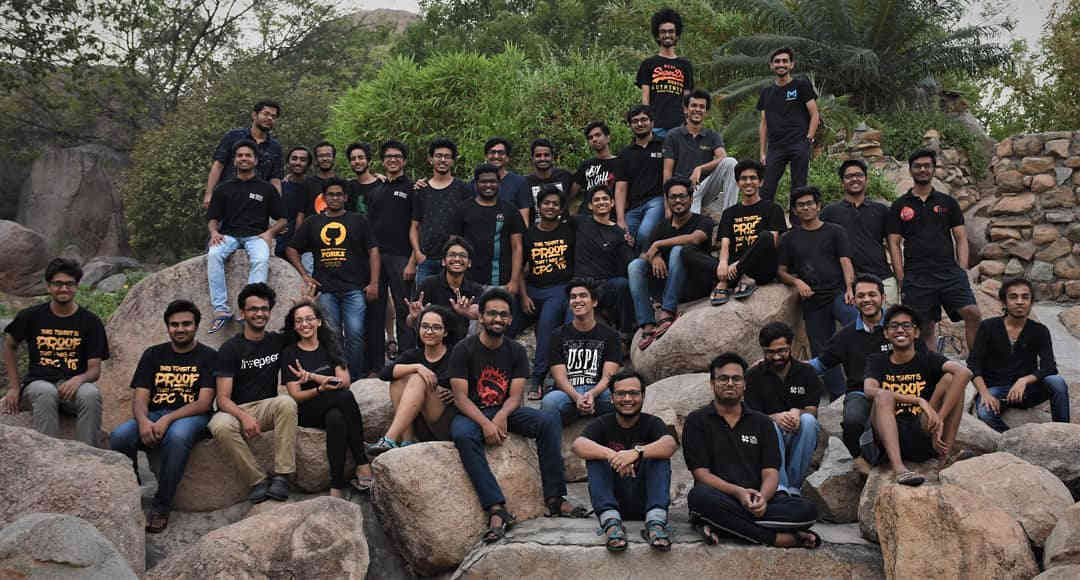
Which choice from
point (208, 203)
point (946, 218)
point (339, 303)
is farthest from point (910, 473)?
point (208, 203)

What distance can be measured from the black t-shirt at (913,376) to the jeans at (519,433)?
226cm

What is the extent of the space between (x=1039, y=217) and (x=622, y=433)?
875 centimetres

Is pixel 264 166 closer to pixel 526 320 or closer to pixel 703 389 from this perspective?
pixel 526 320

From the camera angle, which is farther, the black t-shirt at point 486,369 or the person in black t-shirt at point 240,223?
the person in black t-shirt at point 240,223

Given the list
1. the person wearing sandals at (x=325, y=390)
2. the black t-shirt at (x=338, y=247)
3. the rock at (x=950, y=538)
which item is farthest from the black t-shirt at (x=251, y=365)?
the rock at (x=950, y=538)

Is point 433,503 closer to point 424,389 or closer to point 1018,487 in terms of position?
point 424,389

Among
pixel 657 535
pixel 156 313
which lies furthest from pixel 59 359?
pixel 657 535

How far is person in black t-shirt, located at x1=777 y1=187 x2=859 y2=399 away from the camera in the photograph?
8.39 m

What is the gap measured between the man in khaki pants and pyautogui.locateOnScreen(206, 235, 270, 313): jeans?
156 cm

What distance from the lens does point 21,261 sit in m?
19.5

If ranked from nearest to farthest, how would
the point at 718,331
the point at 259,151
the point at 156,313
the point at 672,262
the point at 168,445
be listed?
the point at 168,445 → the point at 718,331 → the point at 672,262 → the point at 156,313 → the point at 259,151

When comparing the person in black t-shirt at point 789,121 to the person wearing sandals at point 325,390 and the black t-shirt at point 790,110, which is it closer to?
the black t-shirt at point 790,110

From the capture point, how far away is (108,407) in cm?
874

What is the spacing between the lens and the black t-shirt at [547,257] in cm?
906
